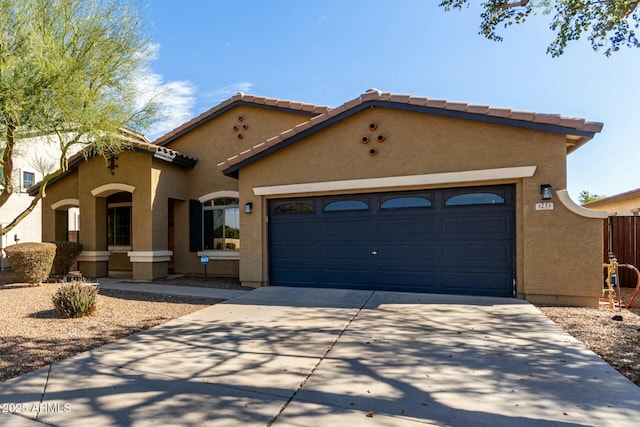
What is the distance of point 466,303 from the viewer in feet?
24.8

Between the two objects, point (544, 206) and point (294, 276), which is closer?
point (544, 206)

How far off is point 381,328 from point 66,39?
32.9 feet

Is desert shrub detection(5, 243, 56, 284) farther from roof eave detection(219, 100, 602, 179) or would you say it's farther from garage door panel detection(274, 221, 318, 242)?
garage door panel detection(274, 221, 318, 242)

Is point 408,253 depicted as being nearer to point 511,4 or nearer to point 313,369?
point 313,369

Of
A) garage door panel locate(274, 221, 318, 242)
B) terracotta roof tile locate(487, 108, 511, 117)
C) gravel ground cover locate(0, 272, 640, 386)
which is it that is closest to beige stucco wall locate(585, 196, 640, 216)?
gravel ground cover locate(0, 272, 640, 386)

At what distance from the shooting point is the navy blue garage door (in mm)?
8172

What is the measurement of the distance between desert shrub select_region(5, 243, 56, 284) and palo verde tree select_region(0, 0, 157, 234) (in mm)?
1774

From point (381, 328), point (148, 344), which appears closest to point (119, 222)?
point (148, 344)

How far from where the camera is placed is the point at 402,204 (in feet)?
29.4

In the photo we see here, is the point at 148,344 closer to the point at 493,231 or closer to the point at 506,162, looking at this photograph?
the point at 493,231

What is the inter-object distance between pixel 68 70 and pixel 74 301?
5.47m

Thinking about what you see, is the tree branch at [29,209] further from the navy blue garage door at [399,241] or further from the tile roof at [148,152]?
the navy blue garage door at [399,241]

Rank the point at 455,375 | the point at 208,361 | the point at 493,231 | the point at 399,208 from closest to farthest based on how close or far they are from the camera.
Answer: the point at 455,375 → the point at 208,361 → the point at 493,231 → the point at 399,208

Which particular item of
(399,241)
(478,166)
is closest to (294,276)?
(399,241)
